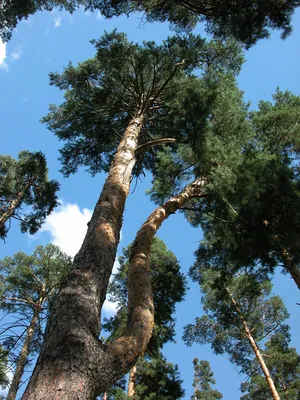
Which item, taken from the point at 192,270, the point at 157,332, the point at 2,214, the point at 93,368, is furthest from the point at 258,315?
the point at 93,368

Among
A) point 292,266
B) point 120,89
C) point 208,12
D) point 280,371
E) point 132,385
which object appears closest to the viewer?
point 208,12

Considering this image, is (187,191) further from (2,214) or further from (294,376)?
(294,376)

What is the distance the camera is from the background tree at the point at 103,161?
232cm

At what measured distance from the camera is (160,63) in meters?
9.40

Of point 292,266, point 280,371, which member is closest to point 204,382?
point 280,371

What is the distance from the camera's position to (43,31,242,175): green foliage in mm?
9008

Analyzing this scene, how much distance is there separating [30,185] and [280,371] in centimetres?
1403

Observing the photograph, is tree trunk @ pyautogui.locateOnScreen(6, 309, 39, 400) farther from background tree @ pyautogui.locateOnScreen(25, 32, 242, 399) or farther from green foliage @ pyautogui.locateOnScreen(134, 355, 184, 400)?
background tree @ pyautogui.locateOnScreen(25, 32, 242, 399)

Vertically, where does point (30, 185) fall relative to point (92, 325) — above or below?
above

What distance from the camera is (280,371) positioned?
622 inches

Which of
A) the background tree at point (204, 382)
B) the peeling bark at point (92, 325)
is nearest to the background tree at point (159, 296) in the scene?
the peeling bark at point (92, 325)

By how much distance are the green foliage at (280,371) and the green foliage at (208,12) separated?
1316 centimetres

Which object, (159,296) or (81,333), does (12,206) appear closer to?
(159,296)

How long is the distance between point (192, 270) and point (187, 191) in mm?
5077
